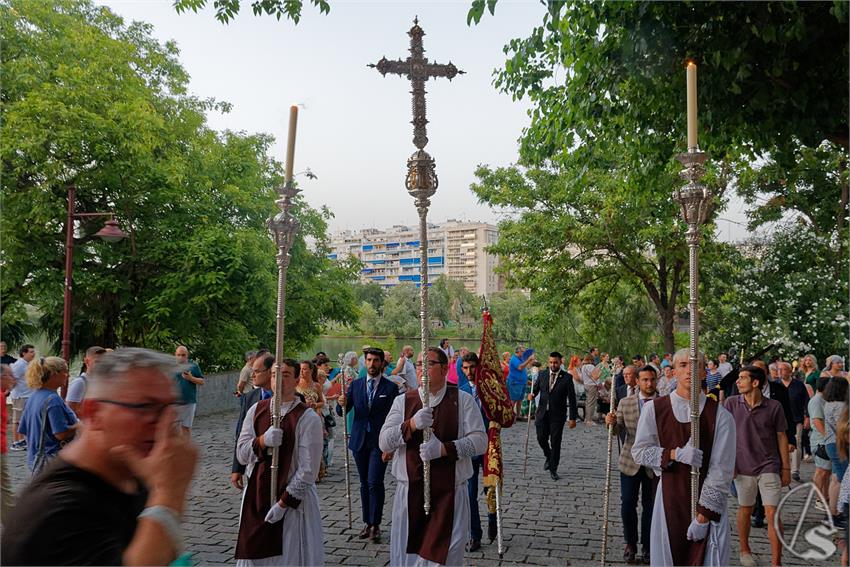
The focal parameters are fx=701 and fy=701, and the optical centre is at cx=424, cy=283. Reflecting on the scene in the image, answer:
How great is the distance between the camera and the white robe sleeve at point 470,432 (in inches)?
231

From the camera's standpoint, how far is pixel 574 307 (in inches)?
1180

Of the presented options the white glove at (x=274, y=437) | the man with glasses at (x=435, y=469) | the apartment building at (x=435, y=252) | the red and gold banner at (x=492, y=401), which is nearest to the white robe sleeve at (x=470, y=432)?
the man with glasses at (x=435, y=469)

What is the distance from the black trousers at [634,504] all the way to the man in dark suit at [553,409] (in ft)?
12.8

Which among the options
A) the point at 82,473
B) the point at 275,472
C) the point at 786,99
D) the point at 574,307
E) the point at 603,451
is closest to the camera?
the point at 82,473

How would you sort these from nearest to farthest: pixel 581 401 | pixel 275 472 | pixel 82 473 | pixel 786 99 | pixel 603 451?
1. pixel 82 473
2. pixel 275 472
3. pixel 786 99
4. pixel 603 451
5. pixel 581 401

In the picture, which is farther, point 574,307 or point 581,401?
point 574,307

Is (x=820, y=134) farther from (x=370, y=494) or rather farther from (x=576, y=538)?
(x=370, y=494)

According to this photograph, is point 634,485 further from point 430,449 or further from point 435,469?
point 430,449

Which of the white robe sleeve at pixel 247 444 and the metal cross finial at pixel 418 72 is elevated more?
the metal cross finial at pixel 418 72

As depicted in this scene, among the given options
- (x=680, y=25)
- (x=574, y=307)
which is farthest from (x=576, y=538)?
(x=574, y=307)

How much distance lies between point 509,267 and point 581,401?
8.84 meters

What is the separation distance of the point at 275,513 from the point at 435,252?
413 feet

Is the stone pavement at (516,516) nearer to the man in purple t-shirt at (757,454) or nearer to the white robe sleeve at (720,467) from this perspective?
the man in purple t-shirt at (757,454)

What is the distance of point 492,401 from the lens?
775cm
